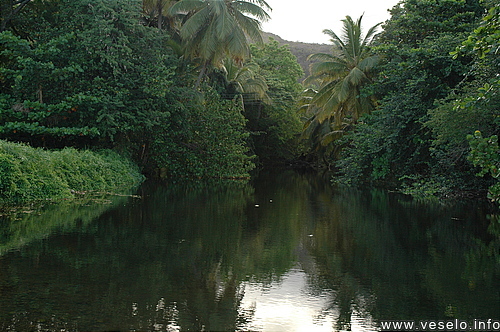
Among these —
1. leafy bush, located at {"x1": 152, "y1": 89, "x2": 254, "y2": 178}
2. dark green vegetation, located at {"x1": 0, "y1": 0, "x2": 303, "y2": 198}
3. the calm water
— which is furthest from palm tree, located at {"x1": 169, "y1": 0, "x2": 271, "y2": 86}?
the calm water

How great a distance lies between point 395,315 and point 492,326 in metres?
Result: 0.79

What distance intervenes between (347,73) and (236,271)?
25.4 metres

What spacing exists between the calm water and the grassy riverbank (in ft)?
3.73

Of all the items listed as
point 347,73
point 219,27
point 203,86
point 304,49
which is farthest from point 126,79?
point 304,49

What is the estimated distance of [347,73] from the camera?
98.6ft

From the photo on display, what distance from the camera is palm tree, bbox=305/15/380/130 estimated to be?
89.4 feet

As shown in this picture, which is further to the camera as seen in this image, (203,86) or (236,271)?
(203,86)

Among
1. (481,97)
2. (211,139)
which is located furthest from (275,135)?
(481,97)

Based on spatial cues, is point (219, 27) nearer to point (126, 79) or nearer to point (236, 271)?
point (126, 79)

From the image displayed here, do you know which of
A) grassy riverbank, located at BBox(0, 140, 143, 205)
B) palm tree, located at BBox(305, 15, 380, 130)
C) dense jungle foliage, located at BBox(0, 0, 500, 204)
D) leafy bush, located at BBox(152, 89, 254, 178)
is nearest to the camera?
grassy riverbank, located at BBox(0, 140, 143, 205)

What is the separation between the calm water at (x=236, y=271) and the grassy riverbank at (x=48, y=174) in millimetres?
1136

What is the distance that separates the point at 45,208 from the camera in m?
11.8

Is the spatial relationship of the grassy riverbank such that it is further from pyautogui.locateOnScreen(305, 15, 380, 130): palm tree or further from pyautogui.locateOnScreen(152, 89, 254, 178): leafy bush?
pyautogui.locateOnScreen(305, 15, 380, 130): palm tree

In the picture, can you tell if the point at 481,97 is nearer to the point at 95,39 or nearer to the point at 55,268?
the point at 55,268
